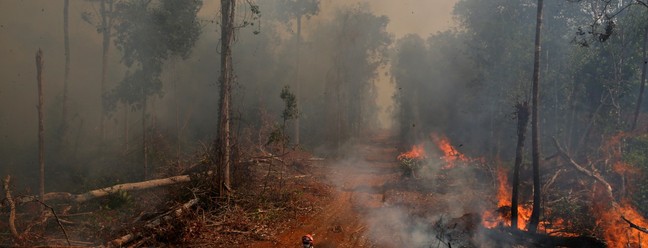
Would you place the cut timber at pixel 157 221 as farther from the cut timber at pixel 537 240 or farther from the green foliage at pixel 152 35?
the green foliage at pixel 152 35

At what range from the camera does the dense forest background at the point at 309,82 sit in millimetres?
23000

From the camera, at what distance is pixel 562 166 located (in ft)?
57.5

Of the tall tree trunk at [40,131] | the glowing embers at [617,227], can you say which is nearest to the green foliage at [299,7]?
the tall tree trunk at [40,131]

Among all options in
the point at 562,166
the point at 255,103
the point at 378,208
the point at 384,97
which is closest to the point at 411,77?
the point at 255,103

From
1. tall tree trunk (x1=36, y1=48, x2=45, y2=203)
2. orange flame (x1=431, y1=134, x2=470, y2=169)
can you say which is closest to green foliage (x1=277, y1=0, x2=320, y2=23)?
orange flame (x1=431, y1=134, x2=470, y2=169)

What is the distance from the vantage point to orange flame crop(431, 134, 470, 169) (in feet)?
81.6

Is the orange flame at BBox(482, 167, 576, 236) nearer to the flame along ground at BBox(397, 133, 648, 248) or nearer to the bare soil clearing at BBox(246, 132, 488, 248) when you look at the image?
the flame along ground at BBox(397, 133, 648, 248)

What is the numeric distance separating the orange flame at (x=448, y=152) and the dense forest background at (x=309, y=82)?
1677 millimetres

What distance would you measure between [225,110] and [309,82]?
121 ft

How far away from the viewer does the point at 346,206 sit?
16359 mm

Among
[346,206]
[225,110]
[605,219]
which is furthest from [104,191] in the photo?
[605,219]

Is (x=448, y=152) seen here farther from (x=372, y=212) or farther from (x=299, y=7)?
(x=299, y=7)

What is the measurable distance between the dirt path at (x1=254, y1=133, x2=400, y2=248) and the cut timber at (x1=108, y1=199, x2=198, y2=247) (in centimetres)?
297

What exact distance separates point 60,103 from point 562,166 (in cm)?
3933
